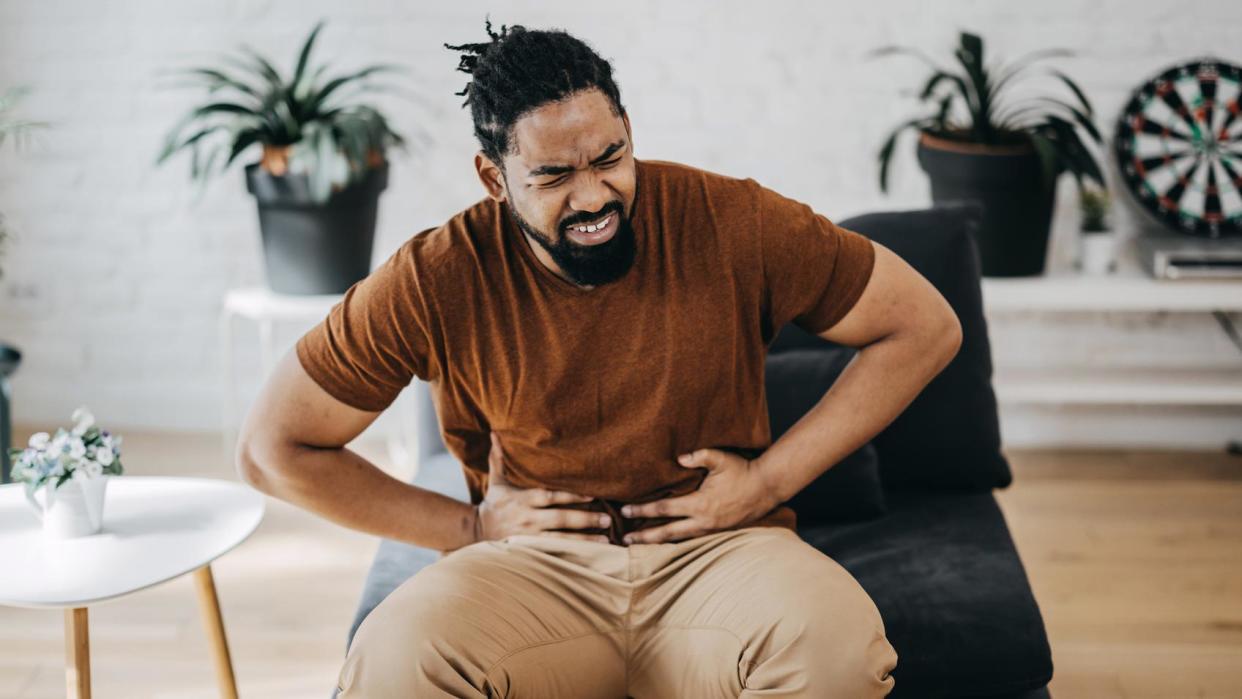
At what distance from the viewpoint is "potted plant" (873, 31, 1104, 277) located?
2832mm

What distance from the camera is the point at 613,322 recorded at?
164cm

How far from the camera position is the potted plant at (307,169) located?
9.32 feet

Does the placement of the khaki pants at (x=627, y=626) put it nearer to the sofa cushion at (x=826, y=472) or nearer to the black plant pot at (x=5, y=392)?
the sofa cushion at (x=826, y=472)

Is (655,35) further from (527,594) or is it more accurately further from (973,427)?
(527,594)

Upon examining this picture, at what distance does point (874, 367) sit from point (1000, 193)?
49.7 inches

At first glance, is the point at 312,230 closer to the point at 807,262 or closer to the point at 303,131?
the point at 303,131

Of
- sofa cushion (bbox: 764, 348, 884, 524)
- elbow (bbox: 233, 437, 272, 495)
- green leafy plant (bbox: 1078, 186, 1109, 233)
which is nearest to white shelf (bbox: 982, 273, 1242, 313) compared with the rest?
green leafy plant (bbox: 1078, 186, 1109, 233)

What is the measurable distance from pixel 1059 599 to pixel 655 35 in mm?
1609

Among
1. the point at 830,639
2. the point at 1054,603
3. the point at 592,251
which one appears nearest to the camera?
the point at 830,639

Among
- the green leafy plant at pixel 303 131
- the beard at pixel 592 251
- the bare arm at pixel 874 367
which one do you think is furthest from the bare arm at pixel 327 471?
the green leafy plant at pixel 303 131

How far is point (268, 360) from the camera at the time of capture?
3.15 m

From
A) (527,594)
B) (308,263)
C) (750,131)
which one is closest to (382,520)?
(527,594)

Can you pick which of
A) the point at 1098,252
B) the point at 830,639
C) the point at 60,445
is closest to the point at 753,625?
the point at 830,639

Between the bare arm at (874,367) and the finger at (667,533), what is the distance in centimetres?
12
